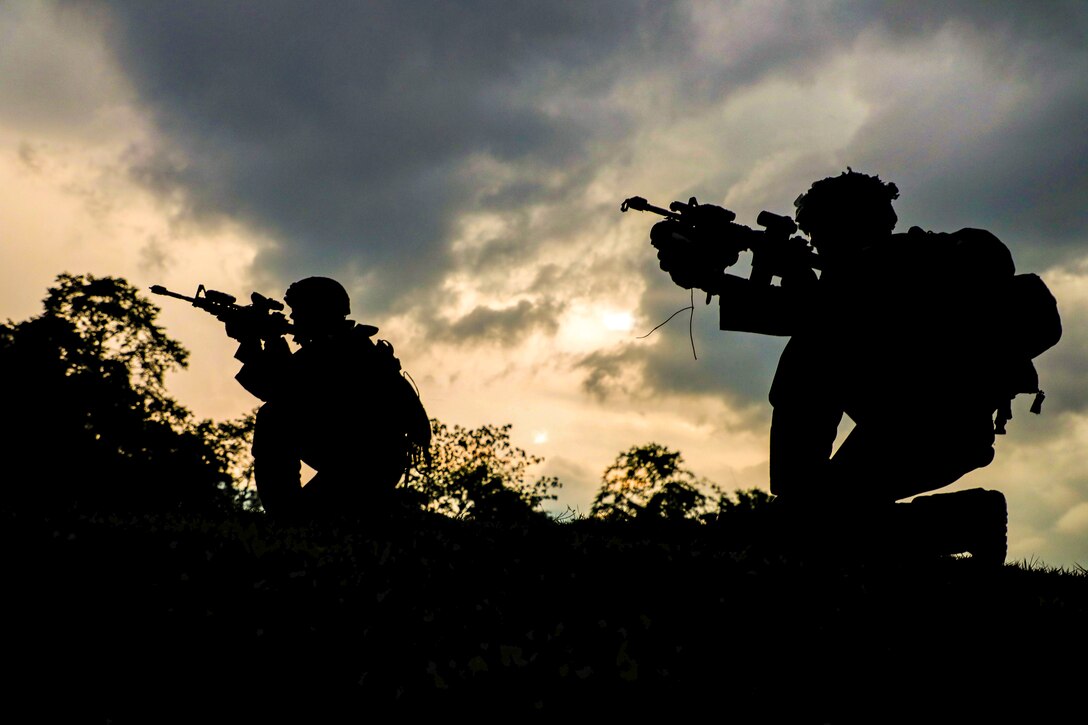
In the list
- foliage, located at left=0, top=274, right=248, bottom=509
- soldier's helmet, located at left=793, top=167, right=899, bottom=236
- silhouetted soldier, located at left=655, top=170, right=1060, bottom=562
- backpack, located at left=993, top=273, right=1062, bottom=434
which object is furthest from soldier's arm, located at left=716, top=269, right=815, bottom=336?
foliage, located at left=0, top=274, right=248, bottom=509

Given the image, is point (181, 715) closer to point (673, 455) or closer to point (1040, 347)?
point (1040, 347)

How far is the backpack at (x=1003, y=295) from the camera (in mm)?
5461

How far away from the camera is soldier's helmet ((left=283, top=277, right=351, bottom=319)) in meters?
9.95

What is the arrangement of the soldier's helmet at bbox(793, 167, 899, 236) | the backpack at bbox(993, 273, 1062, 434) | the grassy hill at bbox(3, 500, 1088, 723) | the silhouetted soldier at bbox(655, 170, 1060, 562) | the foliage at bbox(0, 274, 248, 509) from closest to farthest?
1. the grassy hill at bbox(3, 500, 1088, 723)
2. the backpack at bbox(993, 273, 1062, 434)
3. the silhouetted soldier at bbox(655, 170, 1060, 562)
4. the soldier's helmet at bbox(793, 167, 899, 236)
5. the foliage at bbox(0, 274, 248, 509)

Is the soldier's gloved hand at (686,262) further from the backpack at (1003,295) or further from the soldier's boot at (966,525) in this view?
the soldier's boot at (966,525)

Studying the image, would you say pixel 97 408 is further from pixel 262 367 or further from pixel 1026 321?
pixel 1026 321

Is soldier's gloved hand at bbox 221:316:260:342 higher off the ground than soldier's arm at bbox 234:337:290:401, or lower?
higher

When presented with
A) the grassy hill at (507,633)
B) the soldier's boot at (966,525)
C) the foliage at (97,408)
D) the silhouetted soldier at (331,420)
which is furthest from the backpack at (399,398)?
the foliage at (97,408)

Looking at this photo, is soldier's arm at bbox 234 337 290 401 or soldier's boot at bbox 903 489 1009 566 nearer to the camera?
soldier's boot at bbox 903 489 1009 566

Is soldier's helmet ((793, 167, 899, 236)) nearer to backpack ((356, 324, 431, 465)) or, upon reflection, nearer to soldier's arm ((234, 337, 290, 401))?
backpack ((356, 324, 431, 465))

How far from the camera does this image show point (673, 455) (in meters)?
55.0

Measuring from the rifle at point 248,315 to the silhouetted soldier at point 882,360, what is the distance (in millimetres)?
6937

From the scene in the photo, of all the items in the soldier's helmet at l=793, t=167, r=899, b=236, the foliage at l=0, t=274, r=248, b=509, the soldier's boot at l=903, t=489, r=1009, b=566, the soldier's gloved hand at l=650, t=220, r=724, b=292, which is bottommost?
the soldier's boot at l=903, t=489, r=1009, b=566

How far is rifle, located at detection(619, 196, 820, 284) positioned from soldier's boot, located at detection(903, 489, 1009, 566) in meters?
2.32
